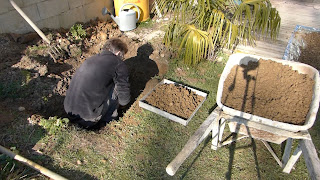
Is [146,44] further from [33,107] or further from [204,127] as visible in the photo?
[204,127]

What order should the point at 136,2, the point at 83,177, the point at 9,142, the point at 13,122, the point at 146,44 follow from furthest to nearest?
the point at 136,2
the point at 146,44
the point at 13,122
the point at 9,142
the point at 83,177

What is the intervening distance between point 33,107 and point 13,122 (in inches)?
18.9

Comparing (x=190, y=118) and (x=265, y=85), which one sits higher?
(x=265, y=85)

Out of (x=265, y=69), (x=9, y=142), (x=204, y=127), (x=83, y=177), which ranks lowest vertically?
(x=83, y=177)

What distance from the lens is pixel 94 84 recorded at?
2971 millimetres

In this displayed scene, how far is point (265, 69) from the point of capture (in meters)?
2.69

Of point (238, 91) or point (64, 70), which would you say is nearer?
point (238, 91)

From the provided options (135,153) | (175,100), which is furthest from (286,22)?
(135,153)

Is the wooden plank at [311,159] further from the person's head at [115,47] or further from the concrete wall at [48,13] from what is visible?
the concrete wall at [48,13]

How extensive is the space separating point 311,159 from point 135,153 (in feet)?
6.04

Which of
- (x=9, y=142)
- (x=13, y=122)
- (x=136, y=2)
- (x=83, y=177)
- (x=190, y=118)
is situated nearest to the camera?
(x=83, y=177)

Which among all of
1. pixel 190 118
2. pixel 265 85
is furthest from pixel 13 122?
pixel 265 85

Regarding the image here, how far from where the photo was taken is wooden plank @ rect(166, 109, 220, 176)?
5.56 feet

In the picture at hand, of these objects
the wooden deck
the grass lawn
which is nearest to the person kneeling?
the grass lawn
